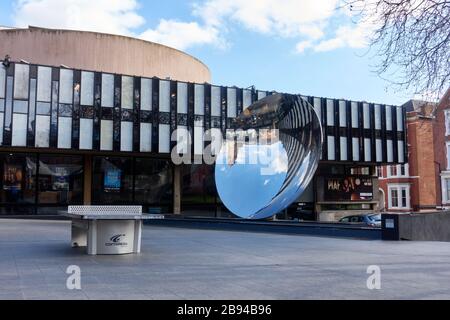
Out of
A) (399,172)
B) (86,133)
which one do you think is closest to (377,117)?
(399,172)

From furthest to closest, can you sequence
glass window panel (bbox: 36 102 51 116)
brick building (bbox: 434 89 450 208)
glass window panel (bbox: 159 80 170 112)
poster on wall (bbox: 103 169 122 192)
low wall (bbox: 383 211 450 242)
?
brick building (bbox: 434 89 450 208), poster on wall (bbox: 103 169 122 192), glass window panel (bbox: 159 80 170 112), glass window panel (bbox: 36 102 51 116), low wall (bbox: 383 211 450 242)

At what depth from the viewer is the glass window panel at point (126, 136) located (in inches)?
1438

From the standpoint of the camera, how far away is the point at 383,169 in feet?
218

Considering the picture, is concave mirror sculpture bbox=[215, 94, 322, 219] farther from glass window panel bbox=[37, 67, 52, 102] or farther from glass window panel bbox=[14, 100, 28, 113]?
glass window panel bbox=[14, 100, 28, 113]

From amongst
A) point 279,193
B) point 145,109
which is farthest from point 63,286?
point 145,109

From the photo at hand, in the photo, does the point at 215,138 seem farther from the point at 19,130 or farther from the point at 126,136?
the point at 19,130

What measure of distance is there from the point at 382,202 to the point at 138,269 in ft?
200

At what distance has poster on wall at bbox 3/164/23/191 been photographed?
3612cm

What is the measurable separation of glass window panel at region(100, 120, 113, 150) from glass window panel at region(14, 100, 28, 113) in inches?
208

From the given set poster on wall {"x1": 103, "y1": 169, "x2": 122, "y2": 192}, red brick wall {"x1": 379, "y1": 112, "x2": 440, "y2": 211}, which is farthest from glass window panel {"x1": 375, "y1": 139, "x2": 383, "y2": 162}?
poster on wall {"x1": 103, "y1": 169, "x2": 122, "y2": 192}

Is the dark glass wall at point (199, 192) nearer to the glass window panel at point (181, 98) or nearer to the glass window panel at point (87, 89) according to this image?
the glass window panel at point (181, 98)

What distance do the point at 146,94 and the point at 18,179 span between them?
11.6m

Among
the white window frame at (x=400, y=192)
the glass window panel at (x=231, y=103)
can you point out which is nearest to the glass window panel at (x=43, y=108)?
the glass window panel at (x=231, y=103)
